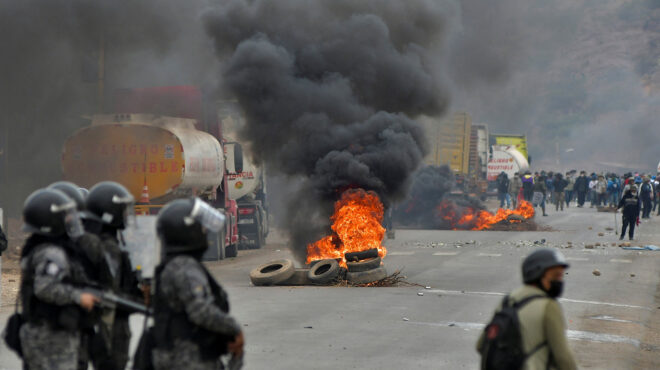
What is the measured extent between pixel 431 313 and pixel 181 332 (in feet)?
22.8

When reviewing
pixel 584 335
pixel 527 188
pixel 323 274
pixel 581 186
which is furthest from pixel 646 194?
pixel 584 335

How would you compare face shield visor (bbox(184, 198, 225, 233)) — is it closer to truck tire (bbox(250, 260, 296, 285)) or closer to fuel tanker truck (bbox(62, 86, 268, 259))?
truck tire (bbox(250, 260, 296, 285))

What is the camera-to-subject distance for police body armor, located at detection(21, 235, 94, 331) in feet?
A: 14.2

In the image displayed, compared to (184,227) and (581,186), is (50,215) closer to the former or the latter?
(184,227)

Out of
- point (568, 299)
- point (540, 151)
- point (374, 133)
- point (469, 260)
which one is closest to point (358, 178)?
point (374, 133)

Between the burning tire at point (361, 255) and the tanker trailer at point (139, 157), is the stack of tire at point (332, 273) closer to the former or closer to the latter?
the burning tire at point (361, 255)

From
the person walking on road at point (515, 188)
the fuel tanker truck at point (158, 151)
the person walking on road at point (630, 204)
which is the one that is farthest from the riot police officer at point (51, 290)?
the person walking on road at point (515, 188)

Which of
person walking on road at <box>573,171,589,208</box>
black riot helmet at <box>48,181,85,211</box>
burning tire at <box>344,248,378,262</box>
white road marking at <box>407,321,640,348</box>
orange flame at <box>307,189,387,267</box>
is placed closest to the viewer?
black riot helmet at <box>48,181,85,211</box>

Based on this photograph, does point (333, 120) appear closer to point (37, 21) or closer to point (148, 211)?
point (148, 211)

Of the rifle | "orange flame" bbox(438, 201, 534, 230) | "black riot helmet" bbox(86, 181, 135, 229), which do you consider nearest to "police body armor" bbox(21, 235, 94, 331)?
the rifle

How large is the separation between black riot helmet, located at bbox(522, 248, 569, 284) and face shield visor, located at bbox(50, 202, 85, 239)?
2313 millimetres

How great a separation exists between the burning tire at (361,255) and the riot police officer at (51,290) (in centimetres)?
891

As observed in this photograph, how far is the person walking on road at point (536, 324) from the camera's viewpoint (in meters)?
3.75

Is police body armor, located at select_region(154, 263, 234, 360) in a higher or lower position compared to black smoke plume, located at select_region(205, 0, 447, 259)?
lower
